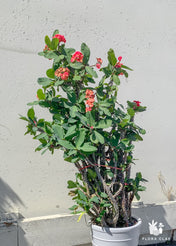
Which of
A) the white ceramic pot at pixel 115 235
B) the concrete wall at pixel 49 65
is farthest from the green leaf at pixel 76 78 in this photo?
the white ceramic pot at pixel 115 235

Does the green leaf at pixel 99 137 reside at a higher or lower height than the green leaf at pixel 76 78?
lower

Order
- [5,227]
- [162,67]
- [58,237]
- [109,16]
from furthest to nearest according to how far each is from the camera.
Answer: [162,67] → [109,16] → [58,237] → [5,227]

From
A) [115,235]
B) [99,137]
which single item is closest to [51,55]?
[99,137]

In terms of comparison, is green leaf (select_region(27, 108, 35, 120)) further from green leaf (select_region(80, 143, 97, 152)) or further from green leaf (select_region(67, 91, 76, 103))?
green leaf (select_region(80, 143, 97, 152))

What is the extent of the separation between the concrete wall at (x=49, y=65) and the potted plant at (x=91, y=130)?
1.37ft

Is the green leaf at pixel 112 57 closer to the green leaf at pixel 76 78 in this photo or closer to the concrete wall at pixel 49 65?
the green leaf at pixel 76 78

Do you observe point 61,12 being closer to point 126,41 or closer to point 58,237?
point 126,41

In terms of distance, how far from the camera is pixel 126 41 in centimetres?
220

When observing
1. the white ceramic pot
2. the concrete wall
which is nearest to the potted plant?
the white ceramic pot

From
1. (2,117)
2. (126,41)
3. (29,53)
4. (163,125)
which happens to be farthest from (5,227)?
(126,41)

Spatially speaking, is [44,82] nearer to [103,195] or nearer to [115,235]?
[103,195]

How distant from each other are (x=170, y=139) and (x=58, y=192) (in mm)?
1101

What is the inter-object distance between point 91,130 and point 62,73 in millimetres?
336

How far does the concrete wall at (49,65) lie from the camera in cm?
189
